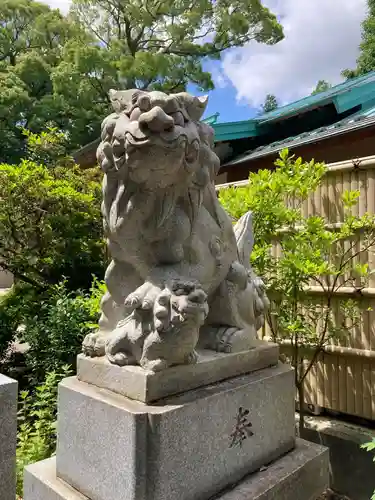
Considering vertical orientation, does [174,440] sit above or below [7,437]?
above

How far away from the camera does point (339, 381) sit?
11.8ft

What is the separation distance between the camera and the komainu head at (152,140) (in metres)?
1.66

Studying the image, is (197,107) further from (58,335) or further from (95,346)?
(58,335)

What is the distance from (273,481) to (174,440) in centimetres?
65

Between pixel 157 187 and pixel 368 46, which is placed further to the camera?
pixel 368 46

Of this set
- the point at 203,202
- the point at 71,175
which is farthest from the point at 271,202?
the point at 71,175

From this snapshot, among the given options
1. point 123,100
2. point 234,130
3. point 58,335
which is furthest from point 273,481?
point 234,130

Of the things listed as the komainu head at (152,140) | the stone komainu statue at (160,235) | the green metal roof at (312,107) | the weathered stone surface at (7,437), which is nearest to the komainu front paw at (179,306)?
the stone komainu statue at (160,235)

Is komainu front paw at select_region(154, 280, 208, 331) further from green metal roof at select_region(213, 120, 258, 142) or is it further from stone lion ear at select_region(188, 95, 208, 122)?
green metal roof at select_region(213, 120, 258, 142)

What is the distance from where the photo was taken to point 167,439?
1632 mm

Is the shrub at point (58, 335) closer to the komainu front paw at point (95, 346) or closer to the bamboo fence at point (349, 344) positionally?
the bamboo fence at point (349, 344)

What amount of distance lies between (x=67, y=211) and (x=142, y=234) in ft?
14.7

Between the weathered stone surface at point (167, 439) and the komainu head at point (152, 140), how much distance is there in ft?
3.14

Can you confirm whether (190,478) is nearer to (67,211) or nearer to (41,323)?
(41,323)
